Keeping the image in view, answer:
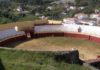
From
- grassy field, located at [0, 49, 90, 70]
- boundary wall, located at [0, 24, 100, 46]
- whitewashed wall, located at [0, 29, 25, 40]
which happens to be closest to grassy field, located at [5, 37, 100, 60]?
boundary wall, located at [0, 24, 100, 46]

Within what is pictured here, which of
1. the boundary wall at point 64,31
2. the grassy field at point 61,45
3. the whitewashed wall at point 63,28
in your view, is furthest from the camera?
the whitewashed wall at point 63,28

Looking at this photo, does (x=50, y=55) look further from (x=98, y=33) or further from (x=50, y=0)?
(x=50, y=0)

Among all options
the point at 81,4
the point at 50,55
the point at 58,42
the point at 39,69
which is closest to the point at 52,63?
the point at 50,55

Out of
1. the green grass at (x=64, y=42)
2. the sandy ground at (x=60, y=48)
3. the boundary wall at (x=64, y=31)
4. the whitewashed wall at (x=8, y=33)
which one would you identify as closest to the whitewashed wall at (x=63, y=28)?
the boundary wall at (x=64, y=31)

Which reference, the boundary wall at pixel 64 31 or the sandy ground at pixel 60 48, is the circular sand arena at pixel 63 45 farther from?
the boundary wall at pixel 64 31

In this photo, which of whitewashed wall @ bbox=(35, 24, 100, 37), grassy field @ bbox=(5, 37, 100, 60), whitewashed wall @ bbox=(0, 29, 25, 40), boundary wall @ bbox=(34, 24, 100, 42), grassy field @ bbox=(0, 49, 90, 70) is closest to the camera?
grassy field @ bbox=(0, 49, 90, 70)

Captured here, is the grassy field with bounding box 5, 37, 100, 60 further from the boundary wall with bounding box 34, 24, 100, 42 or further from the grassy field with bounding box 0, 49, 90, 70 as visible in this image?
the grassy field with bounding box 0, 49, 90, 70

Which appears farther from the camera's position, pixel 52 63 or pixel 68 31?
pixel 68 31
